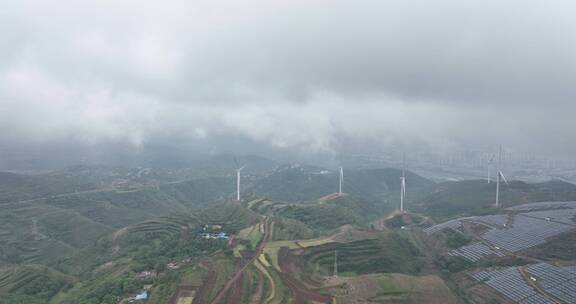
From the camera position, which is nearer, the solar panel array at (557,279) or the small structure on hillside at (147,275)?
the solar panel array at (557,279)

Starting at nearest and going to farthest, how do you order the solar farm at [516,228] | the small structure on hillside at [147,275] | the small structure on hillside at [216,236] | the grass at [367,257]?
the small structure on hillside at [147,275], the grass at [367,257], the solar farm at [516,228], the small structure on hillside at [216,236]

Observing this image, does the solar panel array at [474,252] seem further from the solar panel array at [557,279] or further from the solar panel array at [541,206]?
the solar panel array at [541,206]

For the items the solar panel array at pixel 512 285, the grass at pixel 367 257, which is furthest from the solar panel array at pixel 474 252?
the grass at pixel 367 257

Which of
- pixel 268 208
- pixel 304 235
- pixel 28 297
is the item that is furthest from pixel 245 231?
pixel 28 297

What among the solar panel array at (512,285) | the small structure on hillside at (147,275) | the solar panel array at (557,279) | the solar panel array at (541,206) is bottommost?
the solar panel array at (512,285)

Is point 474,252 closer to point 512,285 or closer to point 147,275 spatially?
point 512,285

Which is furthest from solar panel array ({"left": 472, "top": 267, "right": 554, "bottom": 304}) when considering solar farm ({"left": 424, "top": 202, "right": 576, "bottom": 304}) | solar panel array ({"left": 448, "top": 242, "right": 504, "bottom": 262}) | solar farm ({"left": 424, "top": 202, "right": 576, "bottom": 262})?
solar farm ({"left": 424, "top": 202, "right": 576, "bottom": 262})

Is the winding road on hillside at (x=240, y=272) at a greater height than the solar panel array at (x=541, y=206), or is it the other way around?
the solar panel array at (x=541, y=206)
